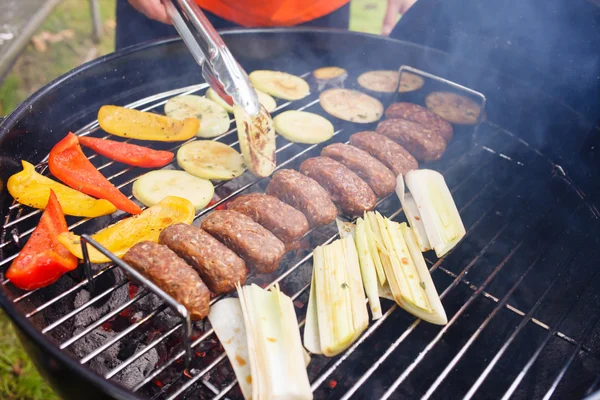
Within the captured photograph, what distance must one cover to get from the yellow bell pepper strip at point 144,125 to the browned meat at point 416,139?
1.52m

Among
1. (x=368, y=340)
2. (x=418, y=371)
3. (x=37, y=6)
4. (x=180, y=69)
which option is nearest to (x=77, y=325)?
(x=368, y=340)

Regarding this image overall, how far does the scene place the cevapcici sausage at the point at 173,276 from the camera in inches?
102

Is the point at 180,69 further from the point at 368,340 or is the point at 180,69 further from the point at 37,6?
the point at 37,6

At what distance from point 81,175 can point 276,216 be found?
4.23 feet

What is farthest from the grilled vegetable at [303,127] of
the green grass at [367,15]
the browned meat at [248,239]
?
the green grass at [367,15]

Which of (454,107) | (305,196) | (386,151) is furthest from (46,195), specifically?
(454,107)

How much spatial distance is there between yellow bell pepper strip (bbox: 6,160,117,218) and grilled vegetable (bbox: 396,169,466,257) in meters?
1.95

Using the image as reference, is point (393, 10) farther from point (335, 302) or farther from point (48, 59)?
point (48, 59)

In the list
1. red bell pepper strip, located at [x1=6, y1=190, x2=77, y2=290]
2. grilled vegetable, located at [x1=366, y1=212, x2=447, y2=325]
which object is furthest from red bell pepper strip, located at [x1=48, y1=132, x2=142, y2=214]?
grilled vegetable, located at [x1=366, y1=212, x2=447, y2=325]

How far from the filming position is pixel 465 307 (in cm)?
292

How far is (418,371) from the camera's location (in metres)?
2.99

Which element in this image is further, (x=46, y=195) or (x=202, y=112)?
(x=202, y=112)

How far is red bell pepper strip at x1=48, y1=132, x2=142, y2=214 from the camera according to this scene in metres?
3.21

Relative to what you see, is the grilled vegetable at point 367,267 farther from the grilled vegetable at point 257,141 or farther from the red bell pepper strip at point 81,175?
the red bell pepper strip at point 81,175
